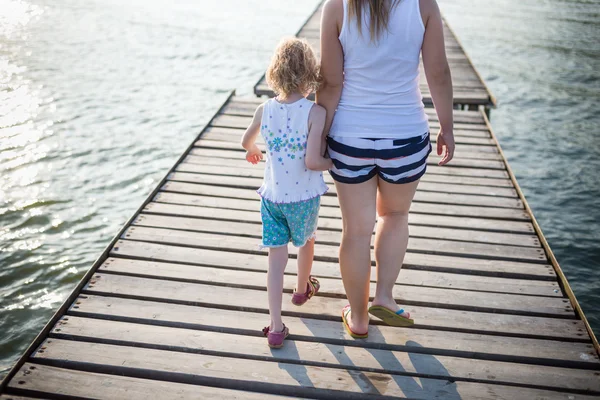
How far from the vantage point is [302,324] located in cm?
286

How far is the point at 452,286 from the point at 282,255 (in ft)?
3.59

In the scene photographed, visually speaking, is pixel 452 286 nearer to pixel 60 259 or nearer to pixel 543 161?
pixel 60 259

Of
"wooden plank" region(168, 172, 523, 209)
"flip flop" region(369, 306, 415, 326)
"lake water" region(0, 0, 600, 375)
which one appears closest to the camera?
"flip flop" region(369, 306, 415, 326)

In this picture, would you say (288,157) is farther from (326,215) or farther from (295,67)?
(326,215)

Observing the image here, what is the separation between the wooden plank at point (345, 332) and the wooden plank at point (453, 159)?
2039mm

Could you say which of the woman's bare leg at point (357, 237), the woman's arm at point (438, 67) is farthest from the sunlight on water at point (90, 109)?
the woman's arm at point (438, 67)

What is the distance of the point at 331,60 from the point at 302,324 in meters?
1.29

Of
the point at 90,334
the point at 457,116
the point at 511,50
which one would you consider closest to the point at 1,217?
the point at 90,334

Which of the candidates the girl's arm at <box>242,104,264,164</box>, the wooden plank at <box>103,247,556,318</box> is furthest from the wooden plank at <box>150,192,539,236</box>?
the girl's arm at <box>242,104,264,164</box>

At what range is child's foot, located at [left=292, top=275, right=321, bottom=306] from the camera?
296cm

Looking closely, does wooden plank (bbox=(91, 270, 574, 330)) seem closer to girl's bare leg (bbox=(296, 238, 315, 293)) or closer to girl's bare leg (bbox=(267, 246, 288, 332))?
girl's bare leg (bbox=(296, 238, 315, 293))

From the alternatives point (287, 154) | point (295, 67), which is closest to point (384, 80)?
point (295, 67)

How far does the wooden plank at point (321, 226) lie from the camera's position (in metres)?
3.66

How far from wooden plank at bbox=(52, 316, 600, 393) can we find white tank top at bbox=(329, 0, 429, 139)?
1.00 m
